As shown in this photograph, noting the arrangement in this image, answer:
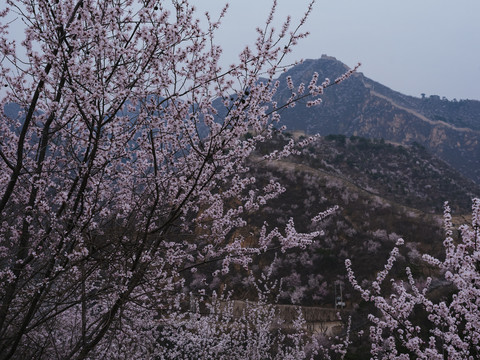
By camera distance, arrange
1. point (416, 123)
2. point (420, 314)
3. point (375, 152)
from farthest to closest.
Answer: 1. point (416, 123)
2. point (375, 152)
3. point (420, 314)

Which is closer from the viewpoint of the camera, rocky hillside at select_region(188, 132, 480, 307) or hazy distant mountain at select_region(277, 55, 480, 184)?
rocky hillside at select_region(188, 132, 480, 307)

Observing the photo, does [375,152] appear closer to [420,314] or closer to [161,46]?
[420,314]

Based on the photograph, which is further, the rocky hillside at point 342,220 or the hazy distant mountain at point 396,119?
the hazy distant mountain at point 396,119

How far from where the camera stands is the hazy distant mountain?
13612 cm

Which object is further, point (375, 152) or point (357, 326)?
point (375, 152)

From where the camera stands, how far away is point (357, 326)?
2011 centimetres

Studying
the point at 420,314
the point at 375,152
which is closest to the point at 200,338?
the point at 420,314

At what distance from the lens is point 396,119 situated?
151000mm

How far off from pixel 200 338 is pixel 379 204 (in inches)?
1250

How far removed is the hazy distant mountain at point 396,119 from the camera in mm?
136125

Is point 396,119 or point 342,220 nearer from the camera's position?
point 342,220

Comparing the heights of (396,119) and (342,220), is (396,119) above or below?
above

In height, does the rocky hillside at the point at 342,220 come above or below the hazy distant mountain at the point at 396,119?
below

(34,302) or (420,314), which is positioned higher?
(420,314)
